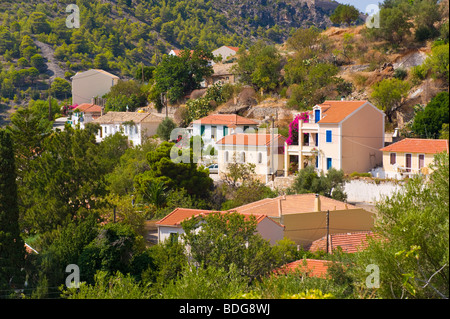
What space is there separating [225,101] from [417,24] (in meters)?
13.8

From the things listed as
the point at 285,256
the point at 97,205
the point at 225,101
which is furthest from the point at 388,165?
the point at 225,101

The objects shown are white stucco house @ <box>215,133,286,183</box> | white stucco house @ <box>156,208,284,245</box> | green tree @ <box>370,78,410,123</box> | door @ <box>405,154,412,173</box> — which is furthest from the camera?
green tree @ <box>370,78,410,123</box>

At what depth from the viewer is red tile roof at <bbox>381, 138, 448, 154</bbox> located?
28.7 meters

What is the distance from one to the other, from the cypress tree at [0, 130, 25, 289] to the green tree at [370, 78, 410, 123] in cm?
2034

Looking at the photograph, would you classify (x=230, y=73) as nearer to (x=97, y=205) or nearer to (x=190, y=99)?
(x=190, y=99)

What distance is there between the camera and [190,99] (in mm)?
47312

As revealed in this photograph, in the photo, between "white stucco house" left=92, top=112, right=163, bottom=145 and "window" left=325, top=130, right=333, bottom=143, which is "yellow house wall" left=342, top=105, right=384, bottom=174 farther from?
"white stucco house" left=92, top=112, right=163, bottom=145

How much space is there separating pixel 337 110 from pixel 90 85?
38110 millimetres

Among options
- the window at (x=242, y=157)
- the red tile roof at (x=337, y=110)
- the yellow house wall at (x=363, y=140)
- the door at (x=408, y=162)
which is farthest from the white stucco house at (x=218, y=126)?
the door at (x=408, y=162)

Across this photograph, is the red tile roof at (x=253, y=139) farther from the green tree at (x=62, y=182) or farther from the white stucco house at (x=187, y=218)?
the white stucco house at (x=187, y=218)

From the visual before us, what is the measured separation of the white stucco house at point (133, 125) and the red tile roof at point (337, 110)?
51.8 feet

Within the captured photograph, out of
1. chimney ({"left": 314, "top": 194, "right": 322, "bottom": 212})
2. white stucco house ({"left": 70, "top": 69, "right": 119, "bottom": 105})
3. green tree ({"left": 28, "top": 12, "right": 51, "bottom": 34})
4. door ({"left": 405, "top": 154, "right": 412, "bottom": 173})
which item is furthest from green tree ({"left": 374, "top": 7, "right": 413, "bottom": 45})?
green tree ({"left": 28, "top": 12, "right": 51, "bottom": 34})

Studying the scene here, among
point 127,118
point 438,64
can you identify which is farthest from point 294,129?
point 127,118

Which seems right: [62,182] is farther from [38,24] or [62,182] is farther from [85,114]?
[38,24]
